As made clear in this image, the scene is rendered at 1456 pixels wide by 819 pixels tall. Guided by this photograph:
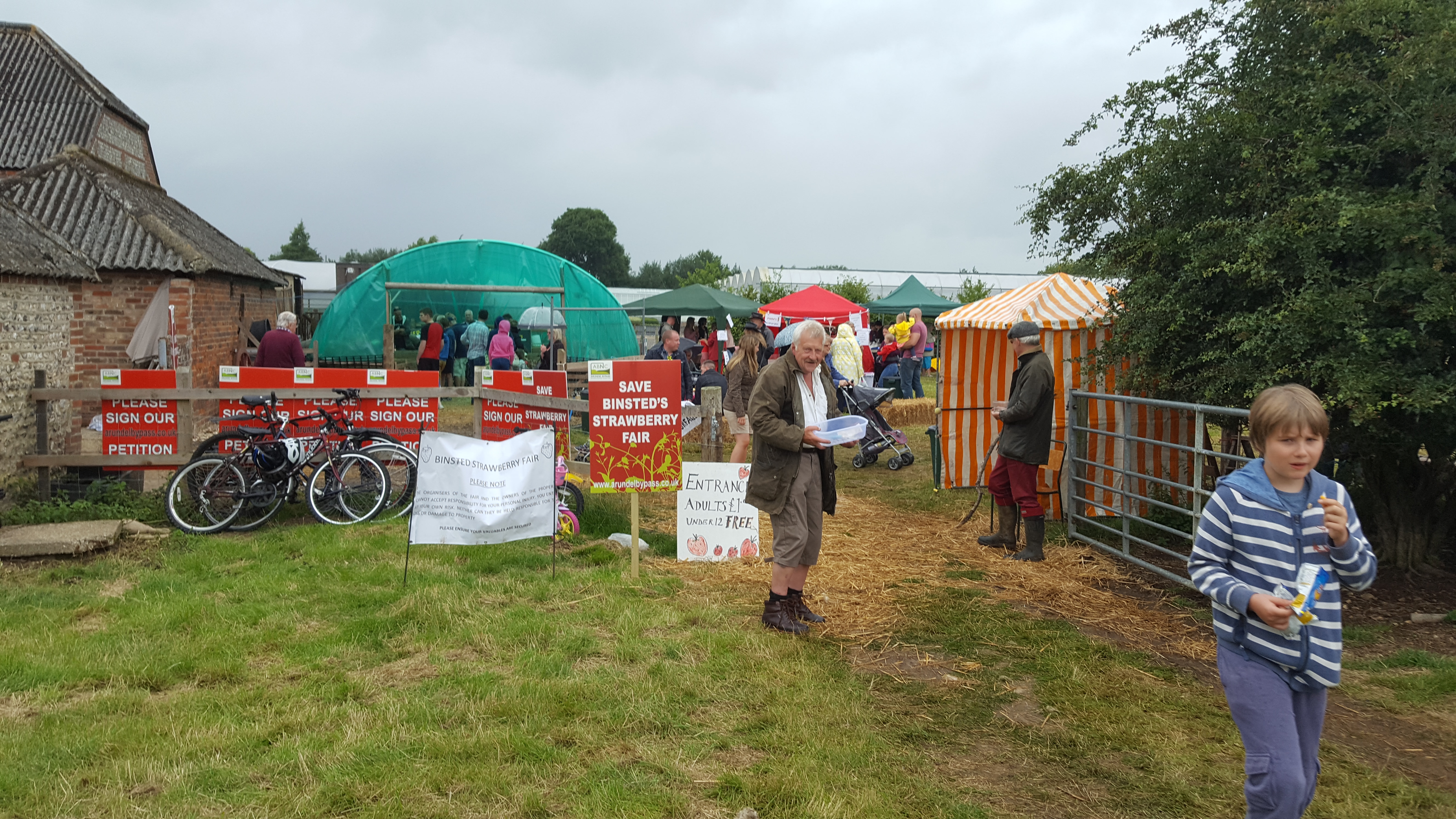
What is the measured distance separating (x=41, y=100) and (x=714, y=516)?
26.2 m

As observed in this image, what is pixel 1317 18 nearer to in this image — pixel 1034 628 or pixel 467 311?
pixel 1034 628

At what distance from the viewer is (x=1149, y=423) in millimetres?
9391

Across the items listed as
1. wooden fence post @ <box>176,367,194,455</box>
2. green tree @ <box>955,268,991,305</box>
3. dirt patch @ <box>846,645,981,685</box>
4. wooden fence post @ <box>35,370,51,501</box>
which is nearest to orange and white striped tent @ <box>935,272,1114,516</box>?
dirt patch @ <box>846,645,981,685</box>

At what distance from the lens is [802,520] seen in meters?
5.97

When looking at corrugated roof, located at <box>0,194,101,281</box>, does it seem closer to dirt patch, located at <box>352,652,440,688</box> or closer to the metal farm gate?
dirt patch, located at <box>352,652,440,688</box>

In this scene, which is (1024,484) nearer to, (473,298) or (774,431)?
(774,431)

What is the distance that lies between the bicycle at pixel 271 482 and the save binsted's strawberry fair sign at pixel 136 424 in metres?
0.61

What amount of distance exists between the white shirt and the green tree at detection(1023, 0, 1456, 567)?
2.96 m

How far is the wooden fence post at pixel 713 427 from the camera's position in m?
10.3

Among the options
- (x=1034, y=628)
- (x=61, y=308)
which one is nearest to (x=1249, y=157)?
(x=1034, y=628)

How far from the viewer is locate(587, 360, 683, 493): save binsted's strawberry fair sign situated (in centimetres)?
749

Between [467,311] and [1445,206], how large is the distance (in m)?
20.9

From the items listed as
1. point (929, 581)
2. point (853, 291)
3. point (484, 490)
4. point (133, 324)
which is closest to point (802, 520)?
point (929, 581)

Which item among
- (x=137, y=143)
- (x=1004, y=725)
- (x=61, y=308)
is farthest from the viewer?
(x=137, y=143)
